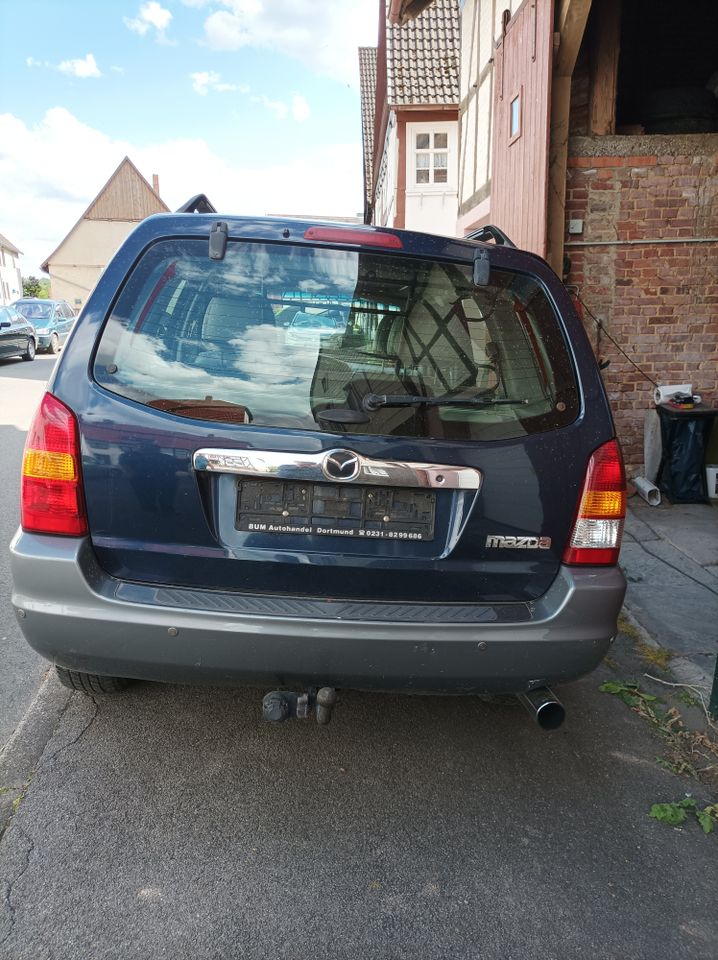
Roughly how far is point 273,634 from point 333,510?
397 mm

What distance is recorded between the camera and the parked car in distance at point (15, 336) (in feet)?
66.0

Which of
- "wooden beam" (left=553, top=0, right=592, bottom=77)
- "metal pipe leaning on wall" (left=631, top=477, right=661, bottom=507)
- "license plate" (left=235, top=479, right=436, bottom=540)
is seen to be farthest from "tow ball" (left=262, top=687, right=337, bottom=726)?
"wooden beam" (left=553, top=0, right=592, bottom=77)

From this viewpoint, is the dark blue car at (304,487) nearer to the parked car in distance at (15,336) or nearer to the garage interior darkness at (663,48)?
the garage interior darkness at (663,48)

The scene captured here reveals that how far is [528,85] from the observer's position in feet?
21.8

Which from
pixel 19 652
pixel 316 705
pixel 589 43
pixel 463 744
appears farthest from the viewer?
pixel 589 43

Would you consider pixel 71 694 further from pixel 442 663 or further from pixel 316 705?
pixel 442 663

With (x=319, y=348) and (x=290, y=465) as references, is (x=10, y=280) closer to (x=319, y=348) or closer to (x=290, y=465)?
(x=319, y=348)

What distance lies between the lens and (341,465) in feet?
7.17

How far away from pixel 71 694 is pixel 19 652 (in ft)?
1.98

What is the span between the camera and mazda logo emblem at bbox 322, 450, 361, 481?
218 centimetres

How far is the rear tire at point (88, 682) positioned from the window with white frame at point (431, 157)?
19.3 m

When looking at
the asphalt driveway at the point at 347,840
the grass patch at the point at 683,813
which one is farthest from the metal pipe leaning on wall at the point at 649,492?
the grass patch at the point at 683,813

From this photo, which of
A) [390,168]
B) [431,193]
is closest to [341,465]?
[431,193]

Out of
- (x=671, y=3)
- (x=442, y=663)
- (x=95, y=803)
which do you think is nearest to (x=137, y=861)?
(x=95, y=803)
